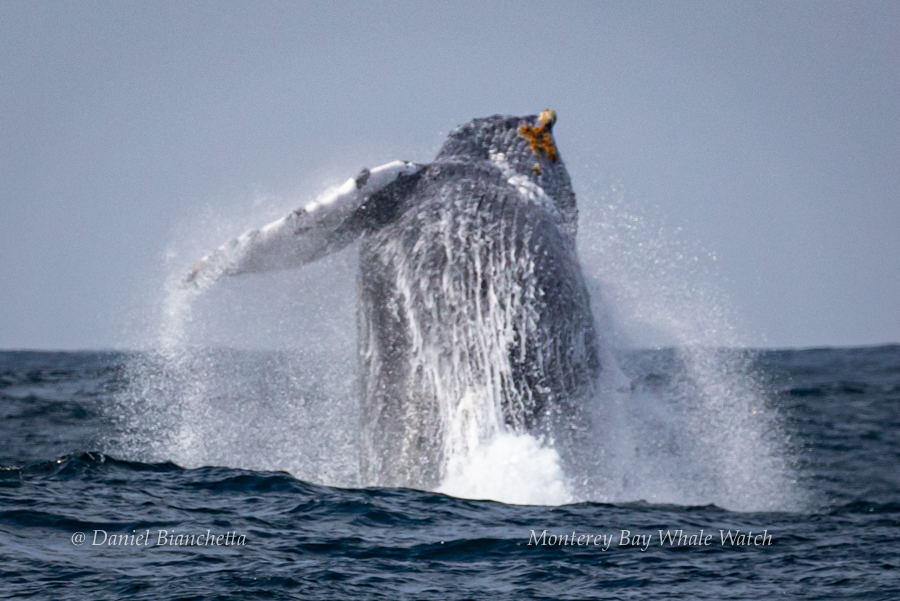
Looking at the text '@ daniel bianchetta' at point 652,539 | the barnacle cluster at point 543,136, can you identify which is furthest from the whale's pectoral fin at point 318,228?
the text '@ daniel bianchetta' at point 652,539

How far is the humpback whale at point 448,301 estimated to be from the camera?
939 cm

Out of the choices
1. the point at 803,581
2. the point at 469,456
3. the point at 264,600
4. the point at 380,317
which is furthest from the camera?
the point at 380,317

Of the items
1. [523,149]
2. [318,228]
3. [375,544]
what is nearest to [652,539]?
[375,544]

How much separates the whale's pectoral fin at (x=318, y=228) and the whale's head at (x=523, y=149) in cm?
99

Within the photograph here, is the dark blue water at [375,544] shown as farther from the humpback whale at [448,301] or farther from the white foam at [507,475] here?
the humpback whale at [448,301]

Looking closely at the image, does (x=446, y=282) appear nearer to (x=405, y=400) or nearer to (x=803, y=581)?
(x=405, y=400)

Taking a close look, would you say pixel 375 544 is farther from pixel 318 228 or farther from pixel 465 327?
pixel 318 228

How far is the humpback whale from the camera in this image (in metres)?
9.39

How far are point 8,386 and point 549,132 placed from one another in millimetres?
22455

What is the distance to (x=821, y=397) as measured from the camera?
30.0 m

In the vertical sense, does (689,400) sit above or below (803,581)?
above

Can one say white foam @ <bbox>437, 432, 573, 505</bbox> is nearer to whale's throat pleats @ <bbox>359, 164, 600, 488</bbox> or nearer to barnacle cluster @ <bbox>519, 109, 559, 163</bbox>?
whale's throat pleats @ <bbox>359, 164, 600, 488</bbox>

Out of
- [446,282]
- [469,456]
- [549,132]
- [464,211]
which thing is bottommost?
[469,456]

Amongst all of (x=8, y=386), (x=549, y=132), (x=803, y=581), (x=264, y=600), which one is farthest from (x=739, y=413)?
(x=8, y=386)
